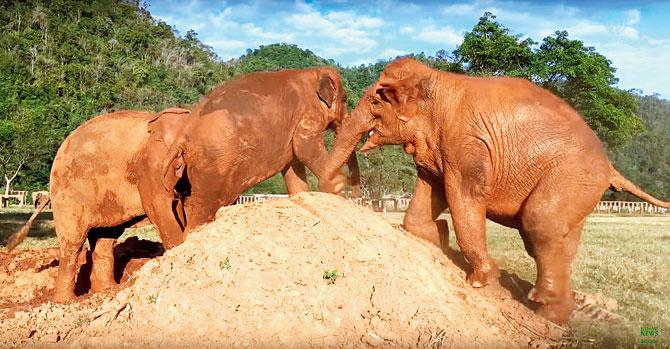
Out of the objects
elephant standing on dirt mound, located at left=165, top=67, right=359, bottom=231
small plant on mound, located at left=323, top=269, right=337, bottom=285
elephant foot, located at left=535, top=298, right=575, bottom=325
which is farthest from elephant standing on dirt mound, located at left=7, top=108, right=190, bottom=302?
elephant foot, located at left=535, top=298, right=575, bottom=325

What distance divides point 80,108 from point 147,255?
272ft

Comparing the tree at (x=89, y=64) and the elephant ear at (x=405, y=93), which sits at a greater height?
the tree at (x=89, y=64)

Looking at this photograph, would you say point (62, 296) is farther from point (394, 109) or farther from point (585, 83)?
point (585, 83)

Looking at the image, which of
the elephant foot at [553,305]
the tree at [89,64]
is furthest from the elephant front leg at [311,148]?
the tree at [89,64]

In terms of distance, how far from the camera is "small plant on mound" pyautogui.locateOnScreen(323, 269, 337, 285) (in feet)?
23.4

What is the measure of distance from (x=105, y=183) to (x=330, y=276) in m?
4.93

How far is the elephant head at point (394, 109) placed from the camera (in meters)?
9.27

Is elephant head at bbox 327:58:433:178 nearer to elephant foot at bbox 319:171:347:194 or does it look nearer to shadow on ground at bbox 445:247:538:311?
elephant foot at bbox 319:171:347:194

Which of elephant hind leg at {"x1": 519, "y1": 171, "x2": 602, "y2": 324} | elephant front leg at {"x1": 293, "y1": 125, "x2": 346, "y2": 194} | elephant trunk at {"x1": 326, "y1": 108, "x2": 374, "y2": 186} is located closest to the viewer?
elephant hind leg at {"x1": 519, "y1": 171, "x2": 602, "y2": 324}

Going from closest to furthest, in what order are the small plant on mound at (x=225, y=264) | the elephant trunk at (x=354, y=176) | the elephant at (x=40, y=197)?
the small plant on mound at (x=225, y=264)
the elephant trunk at (x=354, y=176)
the elephant at (x=40, y=197)

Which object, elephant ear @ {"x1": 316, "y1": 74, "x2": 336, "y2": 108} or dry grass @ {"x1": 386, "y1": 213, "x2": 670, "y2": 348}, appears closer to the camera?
dry grass @ {"x1": 386, "y1": 213, "x2": 670, "y2": 348}

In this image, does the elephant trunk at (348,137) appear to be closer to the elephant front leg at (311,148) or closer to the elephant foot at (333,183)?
the elephant foot at (333,183)

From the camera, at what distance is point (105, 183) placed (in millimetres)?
10484

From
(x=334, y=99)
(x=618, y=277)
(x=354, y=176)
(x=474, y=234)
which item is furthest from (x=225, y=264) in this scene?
(x=618, y=277)
